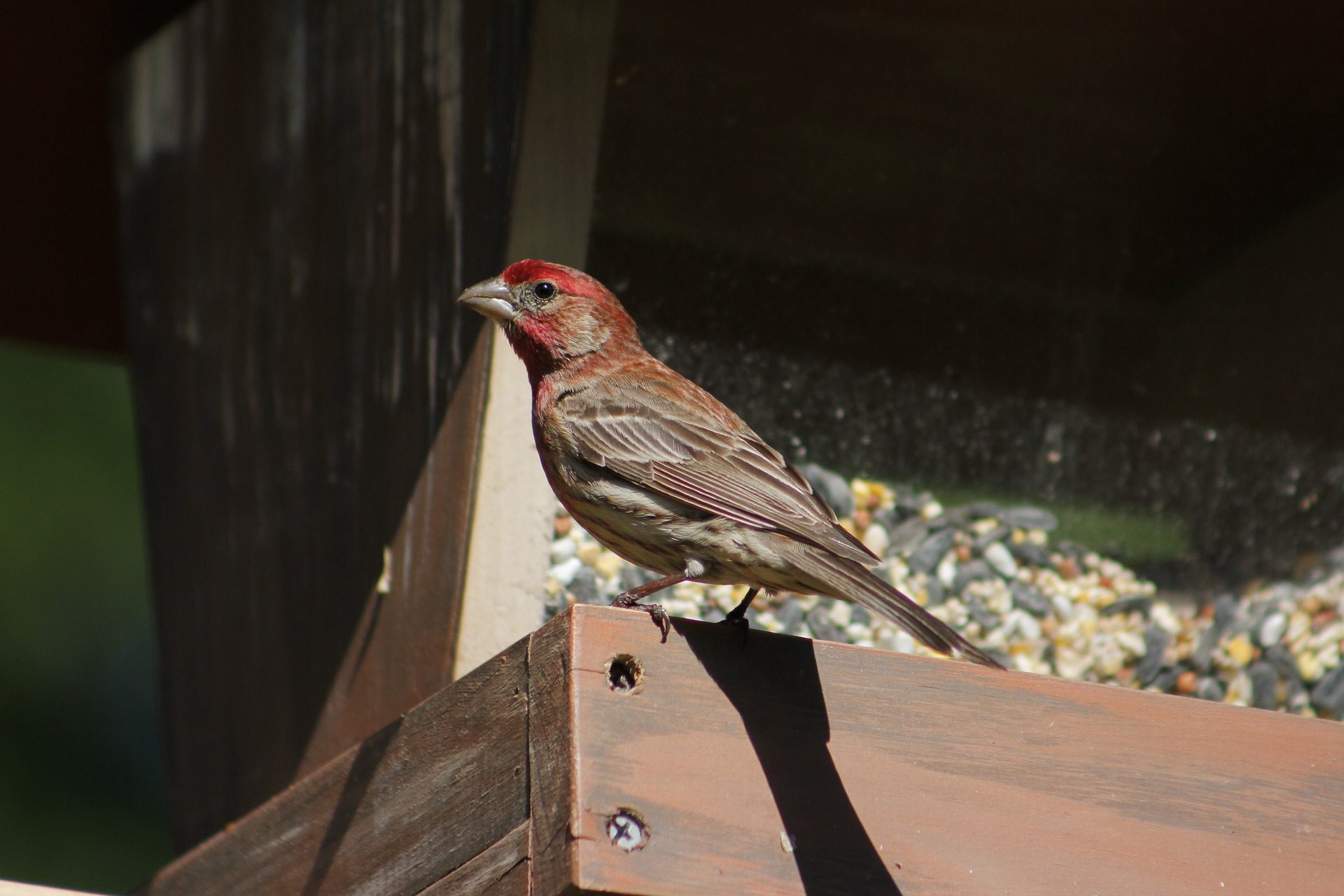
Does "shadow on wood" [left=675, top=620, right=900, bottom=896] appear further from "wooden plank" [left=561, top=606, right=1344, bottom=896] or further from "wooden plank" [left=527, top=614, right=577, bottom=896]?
"wooden plank" [left=527, top=614, right=577, bottom=896]

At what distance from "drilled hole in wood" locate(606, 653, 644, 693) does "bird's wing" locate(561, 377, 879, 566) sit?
0.65 meters

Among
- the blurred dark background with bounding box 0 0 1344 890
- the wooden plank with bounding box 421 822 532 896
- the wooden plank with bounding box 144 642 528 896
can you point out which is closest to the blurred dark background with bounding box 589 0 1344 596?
the blurred dark background with bounding box 0 0 1344 890

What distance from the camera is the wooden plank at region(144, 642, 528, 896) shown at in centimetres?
233

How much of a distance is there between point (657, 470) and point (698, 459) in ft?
0.33

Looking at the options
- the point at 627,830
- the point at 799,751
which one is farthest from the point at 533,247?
the point at 627,830

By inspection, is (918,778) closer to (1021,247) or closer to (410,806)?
(410,806)

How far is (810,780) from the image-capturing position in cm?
231

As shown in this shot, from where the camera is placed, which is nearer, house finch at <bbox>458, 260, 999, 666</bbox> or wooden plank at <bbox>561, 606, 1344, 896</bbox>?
wooden plank at <bbox>561, 606, 1344, 896</bbox>

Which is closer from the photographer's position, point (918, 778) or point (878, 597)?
point (918, 778)

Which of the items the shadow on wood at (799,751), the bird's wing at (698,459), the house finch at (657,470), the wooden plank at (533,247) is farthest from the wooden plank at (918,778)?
the wooden plank at (533,247)

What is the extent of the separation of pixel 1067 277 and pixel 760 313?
102 cm

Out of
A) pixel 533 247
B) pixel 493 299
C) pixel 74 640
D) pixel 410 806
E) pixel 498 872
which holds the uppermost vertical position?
pixel 74 640

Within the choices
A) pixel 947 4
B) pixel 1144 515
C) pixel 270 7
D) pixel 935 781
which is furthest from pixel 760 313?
pixel 270 7

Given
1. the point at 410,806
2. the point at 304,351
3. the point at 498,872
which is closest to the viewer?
the point at 498,872
